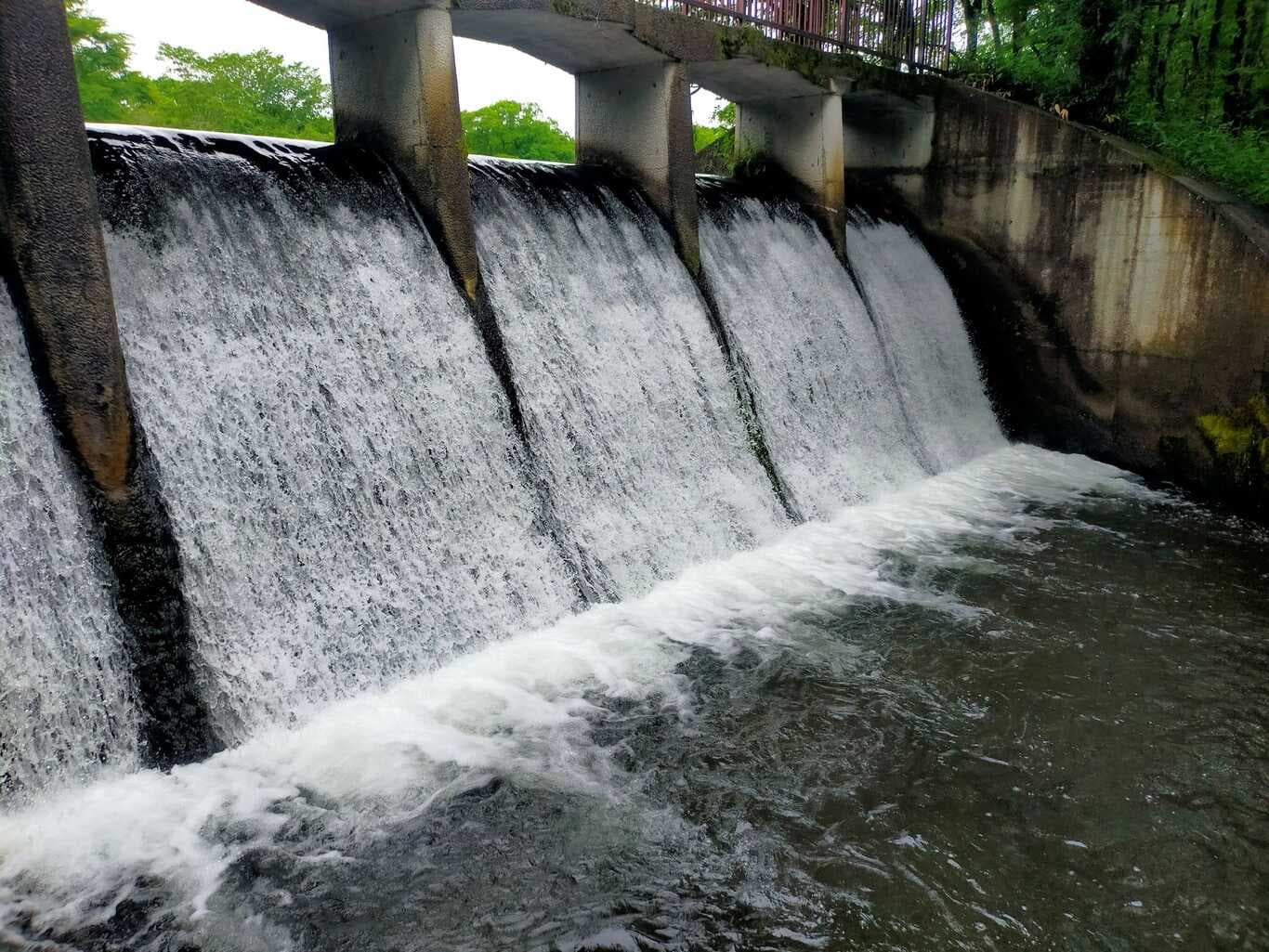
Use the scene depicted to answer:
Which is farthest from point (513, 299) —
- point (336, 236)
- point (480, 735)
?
point (480, 735)

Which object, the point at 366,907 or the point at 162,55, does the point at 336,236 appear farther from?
the point at 162,55

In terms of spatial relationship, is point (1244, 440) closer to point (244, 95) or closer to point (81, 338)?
point (81, 338)

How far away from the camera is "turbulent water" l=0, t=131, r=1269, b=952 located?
3.85 m

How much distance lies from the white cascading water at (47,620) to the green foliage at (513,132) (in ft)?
107

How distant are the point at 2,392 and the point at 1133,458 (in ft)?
36.5

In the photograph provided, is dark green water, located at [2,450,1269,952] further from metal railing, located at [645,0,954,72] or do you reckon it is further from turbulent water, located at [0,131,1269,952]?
metal railing, located at [645,0,954,72]

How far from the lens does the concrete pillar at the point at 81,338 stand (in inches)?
177

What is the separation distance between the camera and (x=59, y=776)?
4195 millimetres

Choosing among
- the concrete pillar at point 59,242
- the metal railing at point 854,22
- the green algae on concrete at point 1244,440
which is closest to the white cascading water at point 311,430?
the concrete pillar at point 59,242

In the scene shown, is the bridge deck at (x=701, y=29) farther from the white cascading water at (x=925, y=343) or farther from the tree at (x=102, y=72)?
the tree at (x=102, y=72)

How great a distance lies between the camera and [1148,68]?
41.8 feet

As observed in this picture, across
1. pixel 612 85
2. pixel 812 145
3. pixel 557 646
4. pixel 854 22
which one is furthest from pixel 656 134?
pixel 557 646

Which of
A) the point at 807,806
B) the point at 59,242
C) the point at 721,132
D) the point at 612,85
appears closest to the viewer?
the point at 807,806

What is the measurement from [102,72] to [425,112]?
19523 mm
